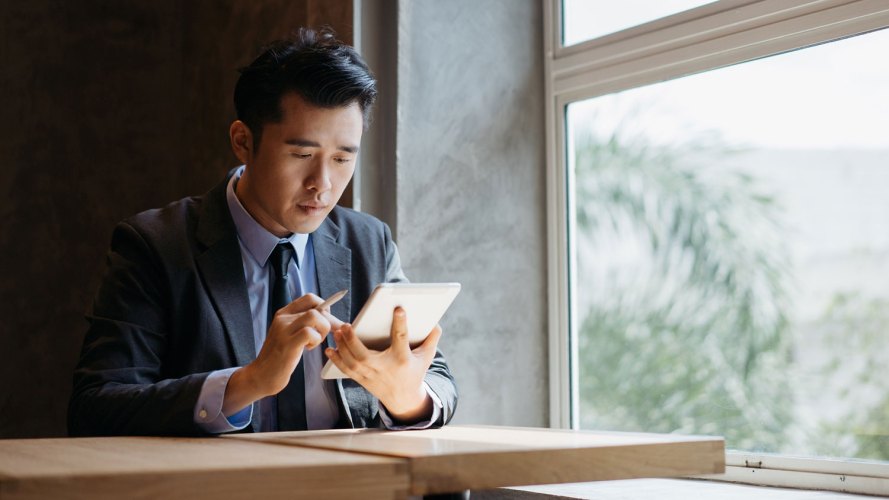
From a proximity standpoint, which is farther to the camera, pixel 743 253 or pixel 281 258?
pixel 743 253

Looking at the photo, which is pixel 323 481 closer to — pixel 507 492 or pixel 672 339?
pixel 507 492

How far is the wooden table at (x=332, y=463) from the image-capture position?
0.97 metres

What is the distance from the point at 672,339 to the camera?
2.52 m

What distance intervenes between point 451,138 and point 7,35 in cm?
148

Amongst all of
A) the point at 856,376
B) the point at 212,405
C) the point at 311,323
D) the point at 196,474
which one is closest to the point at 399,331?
the point at 311,323

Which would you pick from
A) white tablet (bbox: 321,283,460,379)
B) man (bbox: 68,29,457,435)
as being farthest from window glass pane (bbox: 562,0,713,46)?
white tablet (bbox: 321,283,460,379)

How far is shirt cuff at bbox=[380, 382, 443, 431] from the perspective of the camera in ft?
5.76

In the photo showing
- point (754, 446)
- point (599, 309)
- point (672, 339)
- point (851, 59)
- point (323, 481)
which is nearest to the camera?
point (323, 481)

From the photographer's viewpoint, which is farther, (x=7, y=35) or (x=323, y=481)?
(x=7, y=35)

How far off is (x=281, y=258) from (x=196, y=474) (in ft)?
3.62

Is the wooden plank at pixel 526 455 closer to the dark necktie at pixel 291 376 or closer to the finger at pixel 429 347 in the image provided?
the finger at pixel 429 347

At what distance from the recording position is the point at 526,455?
123 cm

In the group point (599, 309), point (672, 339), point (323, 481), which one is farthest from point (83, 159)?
point (323, 481)

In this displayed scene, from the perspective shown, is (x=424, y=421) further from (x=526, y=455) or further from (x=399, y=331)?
(x=526, y=455)
